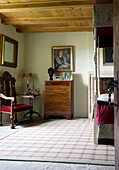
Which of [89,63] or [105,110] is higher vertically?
[89,63]

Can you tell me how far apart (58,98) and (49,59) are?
5.09 feet

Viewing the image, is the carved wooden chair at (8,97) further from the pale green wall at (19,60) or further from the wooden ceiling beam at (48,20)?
the wooden ceiling beam at (48,20)

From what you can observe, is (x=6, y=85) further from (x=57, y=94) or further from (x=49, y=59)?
(x=49, y=59)

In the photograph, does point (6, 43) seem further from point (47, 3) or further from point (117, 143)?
point (117, 143)

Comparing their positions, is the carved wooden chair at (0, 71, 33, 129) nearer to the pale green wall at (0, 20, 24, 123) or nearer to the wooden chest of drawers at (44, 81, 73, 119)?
the pale green wall at (0, 20, 24, 123)

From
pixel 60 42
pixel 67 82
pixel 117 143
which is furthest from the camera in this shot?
pixel 60 42

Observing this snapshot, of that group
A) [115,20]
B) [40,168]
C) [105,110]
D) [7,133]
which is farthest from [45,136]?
[115,20]

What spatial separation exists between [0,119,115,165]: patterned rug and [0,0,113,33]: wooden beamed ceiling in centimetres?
287

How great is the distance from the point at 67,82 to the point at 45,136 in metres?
2.56

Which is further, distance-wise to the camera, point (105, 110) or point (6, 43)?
point (6, 43)

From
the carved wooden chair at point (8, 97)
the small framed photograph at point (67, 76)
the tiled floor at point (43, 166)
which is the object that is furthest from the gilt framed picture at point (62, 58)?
the tiled floor at point (43, 166)

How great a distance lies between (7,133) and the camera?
17.6 ft

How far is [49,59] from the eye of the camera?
8.04m

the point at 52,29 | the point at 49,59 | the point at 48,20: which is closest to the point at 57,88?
the point at 49,59
